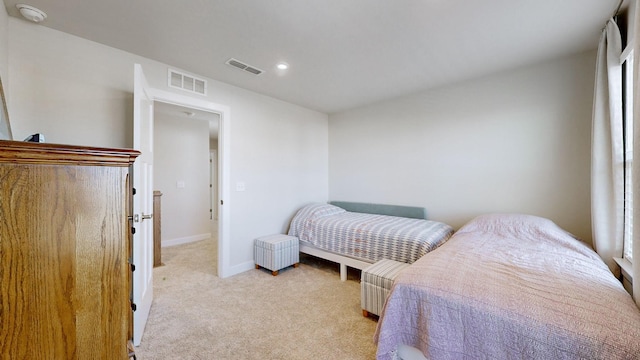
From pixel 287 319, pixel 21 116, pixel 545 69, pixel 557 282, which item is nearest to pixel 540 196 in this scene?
pixel 545 69

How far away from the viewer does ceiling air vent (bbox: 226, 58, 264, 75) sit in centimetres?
261

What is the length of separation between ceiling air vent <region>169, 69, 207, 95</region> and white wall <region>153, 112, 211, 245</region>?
2.11 m

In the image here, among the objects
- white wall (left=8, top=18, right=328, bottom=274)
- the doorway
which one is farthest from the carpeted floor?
the doorway

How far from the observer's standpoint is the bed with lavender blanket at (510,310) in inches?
40.6

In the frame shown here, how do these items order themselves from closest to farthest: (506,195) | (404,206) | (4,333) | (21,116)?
(4,333)
(21,116)
(506,195)
(404,206)

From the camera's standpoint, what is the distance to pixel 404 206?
3740 mm

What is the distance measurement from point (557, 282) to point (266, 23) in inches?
102

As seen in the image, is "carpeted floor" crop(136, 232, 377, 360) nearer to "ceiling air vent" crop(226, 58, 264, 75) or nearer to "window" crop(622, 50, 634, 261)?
"window" crop(622, 50, 634, 261)

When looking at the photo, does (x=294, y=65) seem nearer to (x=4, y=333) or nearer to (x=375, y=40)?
(x=375, y=40)

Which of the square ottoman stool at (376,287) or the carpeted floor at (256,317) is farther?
the square ottoman stool at (376,287)

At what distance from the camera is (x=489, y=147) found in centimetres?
306

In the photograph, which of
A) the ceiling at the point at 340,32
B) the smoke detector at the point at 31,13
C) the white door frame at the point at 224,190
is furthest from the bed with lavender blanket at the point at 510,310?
the smoke detector at the point at 31,13

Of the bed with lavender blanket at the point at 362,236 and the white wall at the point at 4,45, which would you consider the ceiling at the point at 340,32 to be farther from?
the bed with lavender blanket at the point at 362,236

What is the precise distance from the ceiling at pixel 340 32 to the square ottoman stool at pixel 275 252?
6.91ft
